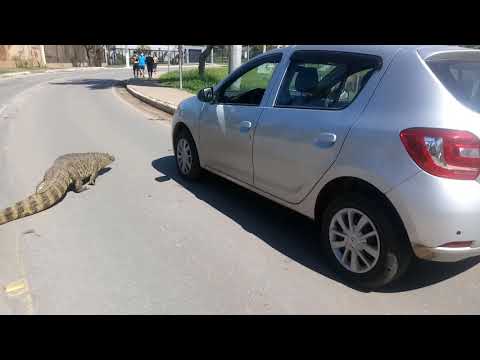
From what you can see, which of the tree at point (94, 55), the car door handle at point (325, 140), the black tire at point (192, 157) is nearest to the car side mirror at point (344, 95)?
the car door handle at point (325, 140)

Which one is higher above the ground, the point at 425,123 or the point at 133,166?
the point at 425,123

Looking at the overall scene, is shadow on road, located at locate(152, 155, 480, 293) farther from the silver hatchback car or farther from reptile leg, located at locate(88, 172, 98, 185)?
reptile leg, located at locate(88, 172, 98, 185)

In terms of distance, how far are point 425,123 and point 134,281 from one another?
2598 millimetres

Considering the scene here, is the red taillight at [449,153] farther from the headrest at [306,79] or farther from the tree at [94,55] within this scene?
the tree at [94,55]

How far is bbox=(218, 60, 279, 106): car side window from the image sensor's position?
170 inches

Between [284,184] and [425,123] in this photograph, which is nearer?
[425,123]

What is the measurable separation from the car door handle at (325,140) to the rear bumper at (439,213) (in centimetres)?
67

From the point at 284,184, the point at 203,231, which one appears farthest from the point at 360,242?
the point at 203,231

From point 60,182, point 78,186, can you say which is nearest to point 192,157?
point 78,186

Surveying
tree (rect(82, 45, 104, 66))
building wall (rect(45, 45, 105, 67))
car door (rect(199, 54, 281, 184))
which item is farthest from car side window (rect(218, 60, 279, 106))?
tree (rect(82, 45, 104, 66))

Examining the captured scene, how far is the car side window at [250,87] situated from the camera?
431cm

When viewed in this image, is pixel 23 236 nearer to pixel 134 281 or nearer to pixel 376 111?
pixel 134 281
